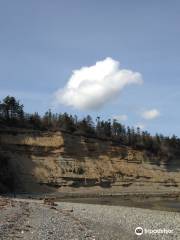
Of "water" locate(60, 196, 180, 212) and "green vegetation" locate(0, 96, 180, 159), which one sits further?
"green vegetation" locate(0, 96, 180, 159)

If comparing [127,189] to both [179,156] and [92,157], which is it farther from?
[179,156]

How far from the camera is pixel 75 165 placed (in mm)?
80750

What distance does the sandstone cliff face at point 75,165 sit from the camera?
75500mm

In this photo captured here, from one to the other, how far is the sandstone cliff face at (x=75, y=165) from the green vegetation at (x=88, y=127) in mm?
2854

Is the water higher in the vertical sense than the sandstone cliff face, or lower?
lower

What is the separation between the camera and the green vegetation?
84.6 metres

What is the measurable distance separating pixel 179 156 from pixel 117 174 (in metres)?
21.2

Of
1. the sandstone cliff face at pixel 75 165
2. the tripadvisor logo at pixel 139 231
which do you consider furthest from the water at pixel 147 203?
the sandstone cliff face at pixel 75 165

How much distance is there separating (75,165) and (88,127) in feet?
42.3

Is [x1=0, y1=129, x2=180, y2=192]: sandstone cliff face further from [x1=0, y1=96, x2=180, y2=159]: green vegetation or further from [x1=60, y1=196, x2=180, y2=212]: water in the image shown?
[x1=60, y1=196, x2=180, y2=212]: water

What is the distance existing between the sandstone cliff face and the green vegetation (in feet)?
9.36

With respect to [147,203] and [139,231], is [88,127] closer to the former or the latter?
[147,203]

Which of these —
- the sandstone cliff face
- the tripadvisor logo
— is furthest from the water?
the sandstone cliff face

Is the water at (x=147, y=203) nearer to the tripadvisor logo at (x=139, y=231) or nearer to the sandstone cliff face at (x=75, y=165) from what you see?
the tripadvisor logo at (x=139, y=231)
